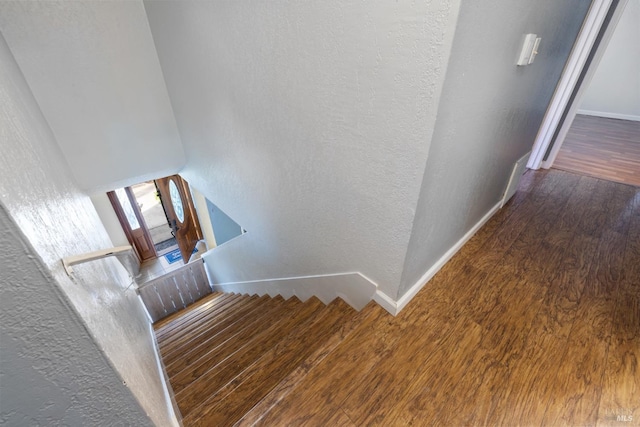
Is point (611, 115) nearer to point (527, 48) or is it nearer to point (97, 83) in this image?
point (527, 48)

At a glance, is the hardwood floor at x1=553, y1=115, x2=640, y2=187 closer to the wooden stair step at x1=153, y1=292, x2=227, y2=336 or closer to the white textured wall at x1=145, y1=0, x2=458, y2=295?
the white textured wall at x1=145, y1=0, x2=458, y2=295

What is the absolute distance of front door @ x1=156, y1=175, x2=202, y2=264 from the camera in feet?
15.5

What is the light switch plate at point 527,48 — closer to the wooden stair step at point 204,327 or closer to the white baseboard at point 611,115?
the wooden stair step at point 204,327

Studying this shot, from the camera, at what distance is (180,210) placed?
490 centimetres

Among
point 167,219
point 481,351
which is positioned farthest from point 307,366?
point 167,219

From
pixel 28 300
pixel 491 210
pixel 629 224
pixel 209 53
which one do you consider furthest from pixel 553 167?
pixel 28 300

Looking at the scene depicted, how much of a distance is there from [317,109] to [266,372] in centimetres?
135

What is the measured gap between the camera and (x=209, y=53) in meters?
1.73

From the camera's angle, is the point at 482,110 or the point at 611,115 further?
the point at 611,115

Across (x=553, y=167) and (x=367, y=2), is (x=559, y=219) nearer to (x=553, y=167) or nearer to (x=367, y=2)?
(x=553, y=167)

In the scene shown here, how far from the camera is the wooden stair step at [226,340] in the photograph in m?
1.95

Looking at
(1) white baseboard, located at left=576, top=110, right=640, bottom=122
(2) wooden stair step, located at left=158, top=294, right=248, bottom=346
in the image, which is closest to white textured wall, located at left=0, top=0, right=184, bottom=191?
(2) wooden stair step, located at left=158, top=294, right=248, bottom=346

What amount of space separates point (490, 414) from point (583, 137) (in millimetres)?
4539

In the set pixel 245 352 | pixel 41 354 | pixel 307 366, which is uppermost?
pixel 41 354
